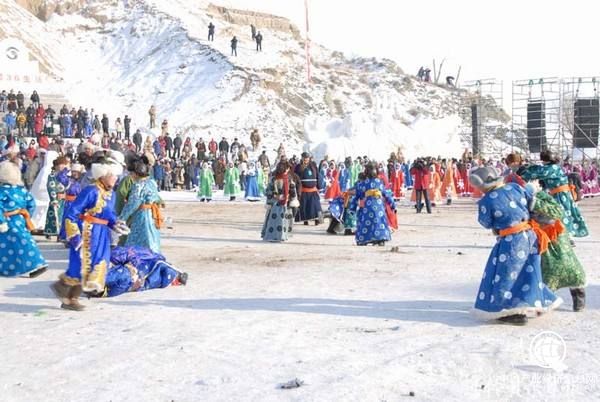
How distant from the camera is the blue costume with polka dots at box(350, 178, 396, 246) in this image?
12.3 m

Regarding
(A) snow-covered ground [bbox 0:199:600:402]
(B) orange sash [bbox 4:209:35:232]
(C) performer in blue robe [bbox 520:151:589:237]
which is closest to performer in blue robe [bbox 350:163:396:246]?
(A) snow-covered ground [bbox 0:199:600:402]

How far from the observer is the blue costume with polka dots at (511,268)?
624 centimetres

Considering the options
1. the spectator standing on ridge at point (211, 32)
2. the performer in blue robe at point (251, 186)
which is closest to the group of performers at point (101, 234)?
the performer in blue robe at point (251, 186)

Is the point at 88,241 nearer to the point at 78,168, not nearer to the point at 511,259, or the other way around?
the point at 511,259

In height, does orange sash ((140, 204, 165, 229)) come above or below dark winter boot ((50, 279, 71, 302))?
above

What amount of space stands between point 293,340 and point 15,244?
4669mm

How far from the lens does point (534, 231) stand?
648 centimetres

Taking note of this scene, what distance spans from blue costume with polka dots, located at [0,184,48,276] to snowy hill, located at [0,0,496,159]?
3233 centimetres

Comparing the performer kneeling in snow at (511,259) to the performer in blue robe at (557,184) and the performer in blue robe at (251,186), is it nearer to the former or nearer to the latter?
the performer in blue robe at (557,184)

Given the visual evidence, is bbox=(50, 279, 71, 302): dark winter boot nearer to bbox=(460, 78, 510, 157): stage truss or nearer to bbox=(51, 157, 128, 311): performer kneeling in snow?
bbox=(51, 157, 128, 311): performer kneeling in snow

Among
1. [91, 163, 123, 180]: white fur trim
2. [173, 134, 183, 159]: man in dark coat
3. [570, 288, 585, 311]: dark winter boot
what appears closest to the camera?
[570, 288, 585, 311]: dark winter boot

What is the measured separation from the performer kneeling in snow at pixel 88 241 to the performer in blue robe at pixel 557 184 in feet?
16.3

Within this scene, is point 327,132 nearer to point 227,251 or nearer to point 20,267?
point 227,251

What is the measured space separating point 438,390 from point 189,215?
15.5 m
